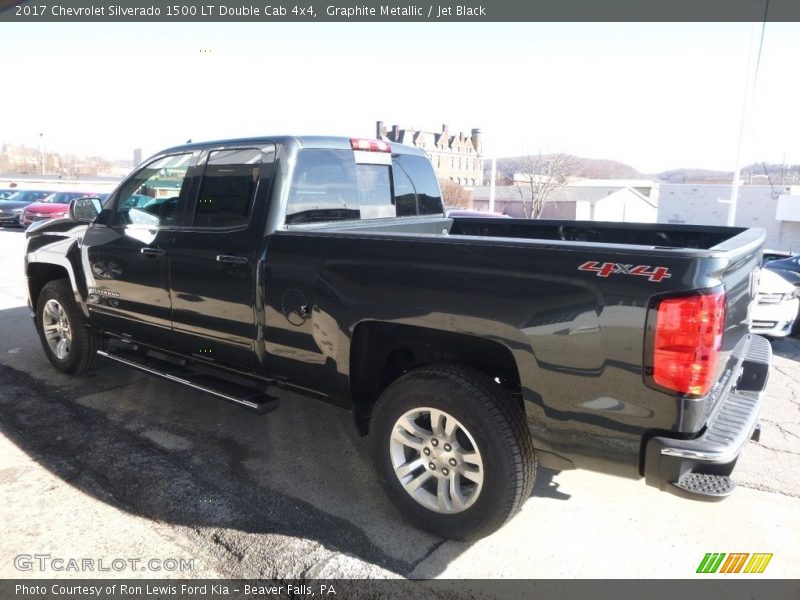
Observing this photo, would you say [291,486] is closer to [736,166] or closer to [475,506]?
[475,506]

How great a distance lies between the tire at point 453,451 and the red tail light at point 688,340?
0.77 m

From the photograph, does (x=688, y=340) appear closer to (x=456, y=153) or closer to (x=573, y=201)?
(x=573, y=201)

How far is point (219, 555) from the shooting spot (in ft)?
9.41

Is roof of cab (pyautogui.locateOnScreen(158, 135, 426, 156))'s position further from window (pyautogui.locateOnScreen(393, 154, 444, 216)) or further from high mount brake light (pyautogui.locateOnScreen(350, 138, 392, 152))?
window (pyautogui.locateOnScreen(393, 154, 444, 216))

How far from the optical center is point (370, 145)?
421cm

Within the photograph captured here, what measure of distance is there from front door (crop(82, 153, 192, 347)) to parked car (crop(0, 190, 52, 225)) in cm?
2268

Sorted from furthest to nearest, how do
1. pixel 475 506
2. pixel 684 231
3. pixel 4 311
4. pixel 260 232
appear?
1. pixel 4 311
2. pixel 684 231
3. pixel 260 232
4. pixel 475 506

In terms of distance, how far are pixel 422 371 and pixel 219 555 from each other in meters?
1.34

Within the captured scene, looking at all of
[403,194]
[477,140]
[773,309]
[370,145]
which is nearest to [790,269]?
[773,309]

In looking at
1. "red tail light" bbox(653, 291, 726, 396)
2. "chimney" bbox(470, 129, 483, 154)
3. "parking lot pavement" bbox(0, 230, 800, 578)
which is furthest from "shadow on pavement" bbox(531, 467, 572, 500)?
"chimney" bbox(470, 129, 483, 154)

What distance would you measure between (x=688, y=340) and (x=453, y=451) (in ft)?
4.04

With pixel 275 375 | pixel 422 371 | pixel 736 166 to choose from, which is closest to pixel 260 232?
pixel 275 375

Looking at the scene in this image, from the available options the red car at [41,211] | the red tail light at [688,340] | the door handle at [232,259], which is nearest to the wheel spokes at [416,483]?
the red tail light at [688,340]

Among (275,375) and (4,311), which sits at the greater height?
(275,375)
